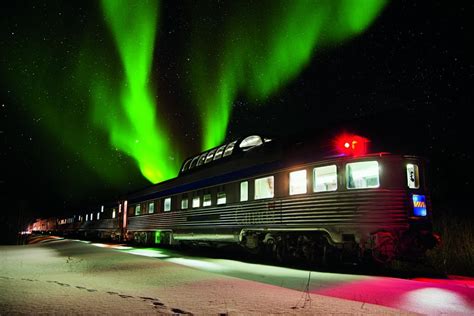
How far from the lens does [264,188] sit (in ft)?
44.8

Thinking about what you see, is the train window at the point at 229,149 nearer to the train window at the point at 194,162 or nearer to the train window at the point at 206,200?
the train window at the point at 206,200

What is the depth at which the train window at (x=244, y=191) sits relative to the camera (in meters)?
14.5

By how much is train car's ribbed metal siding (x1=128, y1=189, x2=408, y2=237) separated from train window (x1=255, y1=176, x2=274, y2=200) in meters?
0.23

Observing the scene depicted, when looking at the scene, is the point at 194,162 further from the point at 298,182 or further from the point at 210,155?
the point at 298,182

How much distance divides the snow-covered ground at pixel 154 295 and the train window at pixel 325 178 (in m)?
3.29

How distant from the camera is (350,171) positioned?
1084 cm

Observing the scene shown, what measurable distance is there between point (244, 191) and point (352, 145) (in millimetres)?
4942

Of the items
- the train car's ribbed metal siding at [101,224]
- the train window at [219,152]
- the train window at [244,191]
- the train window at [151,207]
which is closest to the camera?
the train window at [244,191]

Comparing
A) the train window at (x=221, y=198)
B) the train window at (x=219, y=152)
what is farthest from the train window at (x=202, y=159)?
the train window at (x=221, y=198)

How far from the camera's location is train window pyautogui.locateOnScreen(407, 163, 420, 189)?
10.6 metres

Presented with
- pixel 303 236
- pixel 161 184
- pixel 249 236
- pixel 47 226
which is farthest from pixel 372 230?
pixel 47 226

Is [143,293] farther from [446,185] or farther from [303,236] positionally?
[446,185]

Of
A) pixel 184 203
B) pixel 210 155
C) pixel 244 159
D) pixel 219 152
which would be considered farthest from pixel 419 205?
pixel 184 203

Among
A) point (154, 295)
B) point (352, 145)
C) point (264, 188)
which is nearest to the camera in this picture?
point (154, 295)
